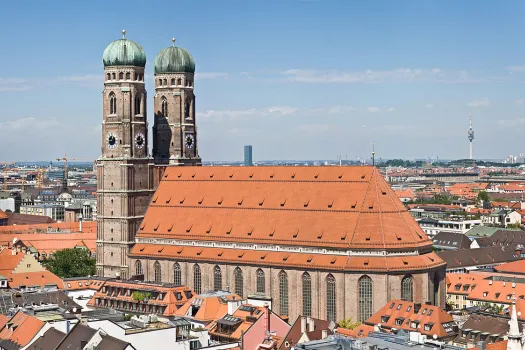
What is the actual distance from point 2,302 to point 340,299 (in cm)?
3932

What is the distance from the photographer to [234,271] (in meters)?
121

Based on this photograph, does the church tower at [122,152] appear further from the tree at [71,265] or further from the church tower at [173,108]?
the tree at [71,265]

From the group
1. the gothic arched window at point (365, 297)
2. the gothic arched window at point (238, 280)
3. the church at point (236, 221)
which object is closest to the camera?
the gothic arched window at point (365, 297)

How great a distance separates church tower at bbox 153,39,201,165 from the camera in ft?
465

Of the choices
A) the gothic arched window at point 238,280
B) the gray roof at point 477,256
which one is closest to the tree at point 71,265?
the gothic arched window at point 238,280

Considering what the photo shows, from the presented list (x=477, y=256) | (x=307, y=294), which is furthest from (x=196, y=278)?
(x=477, y=256)

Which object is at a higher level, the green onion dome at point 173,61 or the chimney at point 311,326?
the green onion dome at point 173,61

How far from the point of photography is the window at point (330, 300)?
112 m

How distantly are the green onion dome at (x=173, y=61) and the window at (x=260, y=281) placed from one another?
126 feet

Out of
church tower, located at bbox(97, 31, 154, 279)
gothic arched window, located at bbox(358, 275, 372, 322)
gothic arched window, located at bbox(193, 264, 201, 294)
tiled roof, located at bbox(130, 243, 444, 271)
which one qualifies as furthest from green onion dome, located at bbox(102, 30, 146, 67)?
gothic arched window, located at bbox(358, 275, 372, 322)

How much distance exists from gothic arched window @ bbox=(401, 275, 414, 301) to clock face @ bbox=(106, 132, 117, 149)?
154 ft

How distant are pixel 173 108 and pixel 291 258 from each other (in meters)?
36.7

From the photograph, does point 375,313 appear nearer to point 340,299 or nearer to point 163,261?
point 340,299

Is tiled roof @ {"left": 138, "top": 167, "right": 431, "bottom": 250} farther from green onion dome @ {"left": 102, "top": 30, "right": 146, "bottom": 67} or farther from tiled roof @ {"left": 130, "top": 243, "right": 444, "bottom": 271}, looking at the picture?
green onion dome @ {"left": 102, "top": 30, "right": 146, "bottom": 67}
